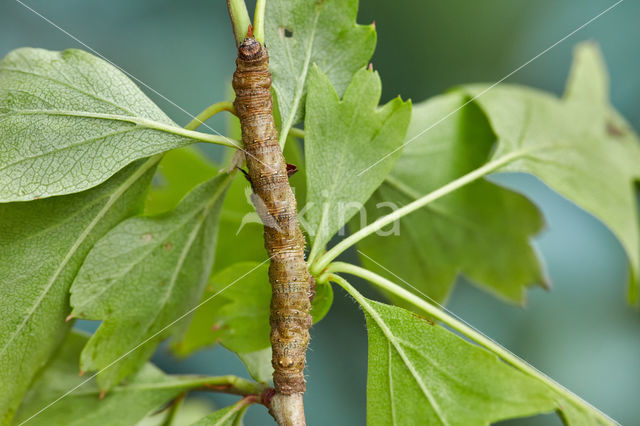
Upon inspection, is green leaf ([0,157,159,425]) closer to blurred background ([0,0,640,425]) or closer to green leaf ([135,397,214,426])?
green leaf ([135,397,214,426])

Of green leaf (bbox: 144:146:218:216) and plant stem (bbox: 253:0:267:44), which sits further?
green leaf (bbox: 144:146:218:216)

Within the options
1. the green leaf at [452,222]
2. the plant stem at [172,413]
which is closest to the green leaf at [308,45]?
the green leaf at [452,222]

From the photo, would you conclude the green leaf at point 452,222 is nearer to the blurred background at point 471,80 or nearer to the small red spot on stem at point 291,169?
the small red spot on stem at point 291,169

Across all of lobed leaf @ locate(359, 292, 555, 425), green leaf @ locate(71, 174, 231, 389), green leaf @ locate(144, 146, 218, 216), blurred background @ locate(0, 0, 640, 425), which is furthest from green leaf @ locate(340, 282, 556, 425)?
blurred background @ locate(0, 0, 640, 425)

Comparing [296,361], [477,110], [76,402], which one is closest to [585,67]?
[477,110]

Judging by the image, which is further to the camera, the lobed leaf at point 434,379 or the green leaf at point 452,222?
the green leaf at point 452,222

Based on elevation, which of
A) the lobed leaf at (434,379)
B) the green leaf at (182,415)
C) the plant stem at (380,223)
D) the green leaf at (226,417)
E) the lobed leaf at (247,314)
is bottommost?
the green leaf at (182,415)
